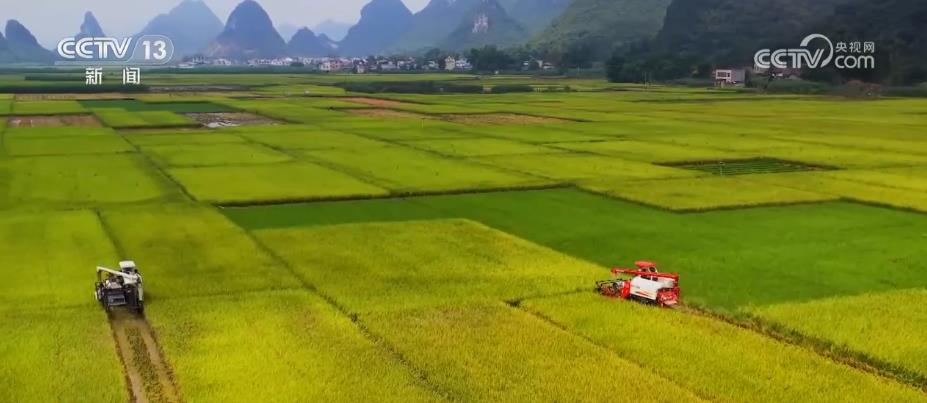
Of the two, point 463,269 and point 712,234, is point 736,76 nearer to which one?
point 712,234

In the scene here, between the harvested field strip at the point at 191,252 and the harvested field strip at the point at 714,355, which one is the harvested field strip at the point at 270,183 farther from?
the harvested field strip at the point at 714,355

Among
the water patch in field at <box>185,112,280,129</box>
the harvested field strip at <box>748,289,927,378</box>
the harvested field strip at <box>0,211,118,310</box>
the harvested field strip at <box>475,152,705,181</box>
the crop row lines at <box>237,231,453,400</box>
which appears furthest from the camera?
the water patch in field at <box>185,112,280,129</box>

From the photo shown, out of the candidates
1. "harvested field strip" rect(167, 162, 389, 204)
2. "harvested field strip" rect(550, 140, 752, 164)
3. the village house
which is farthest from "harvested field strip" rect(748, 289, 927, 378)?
the village house

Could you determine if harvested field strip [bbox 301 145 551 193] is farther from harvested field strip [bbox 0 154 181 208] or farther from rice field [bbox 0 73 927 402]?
harvested field strip [bbox 0 154 181 208]

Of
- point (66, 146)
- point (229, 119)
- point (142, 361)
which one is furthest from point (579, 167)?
point (229, 119)

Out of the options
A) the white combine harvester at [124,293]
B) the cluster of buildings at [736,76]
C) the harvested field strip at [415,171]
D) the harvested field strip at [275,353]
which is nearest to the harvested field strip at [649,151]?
A: the harvested field strip at [415,171]
